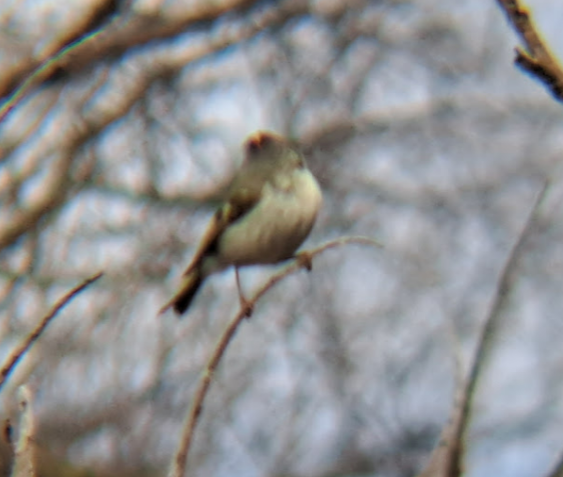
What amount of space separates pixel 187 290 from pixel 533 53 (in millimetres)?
2555

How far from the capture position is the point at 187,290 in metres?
4.04

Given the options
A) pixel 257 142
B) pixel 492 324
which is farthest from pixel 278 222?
pixel 492 324

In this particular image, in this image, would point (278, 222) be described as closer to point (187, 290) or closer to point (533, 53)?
point (187, 290)

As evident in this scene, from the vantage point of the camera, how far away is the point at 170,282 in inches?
300

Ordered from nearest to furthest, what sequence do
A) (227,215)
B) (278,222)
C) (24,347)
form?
(24,347) → (278,222) → (227,215)

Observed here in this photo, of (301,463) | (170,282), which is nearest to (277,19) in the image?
(170,282)

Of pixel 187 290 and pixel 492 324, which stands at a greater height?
pixel 492 324

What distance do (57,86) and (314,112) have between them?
1.96 metres

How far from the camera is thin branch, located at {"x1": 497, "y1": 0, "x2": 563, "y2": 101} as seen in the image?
161 cm

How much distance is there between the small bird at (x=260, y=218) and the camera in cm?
380

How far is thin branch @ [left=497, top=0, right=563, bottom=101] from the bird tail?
2.46 meters

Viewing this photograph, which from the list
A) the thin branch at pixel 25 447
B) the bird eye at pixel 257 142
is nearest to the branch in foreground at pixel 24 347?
the thin branch at pixel 25 447

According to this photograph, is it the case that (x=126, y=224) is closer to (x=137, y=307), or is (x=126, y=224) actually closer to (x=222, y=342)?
(x=137, y=307)

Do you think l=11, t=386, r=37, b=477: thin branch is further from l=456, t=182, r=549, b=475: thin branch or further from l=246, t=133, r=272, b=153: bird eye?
l=246, t=133, r=272, b=153: bird eye
